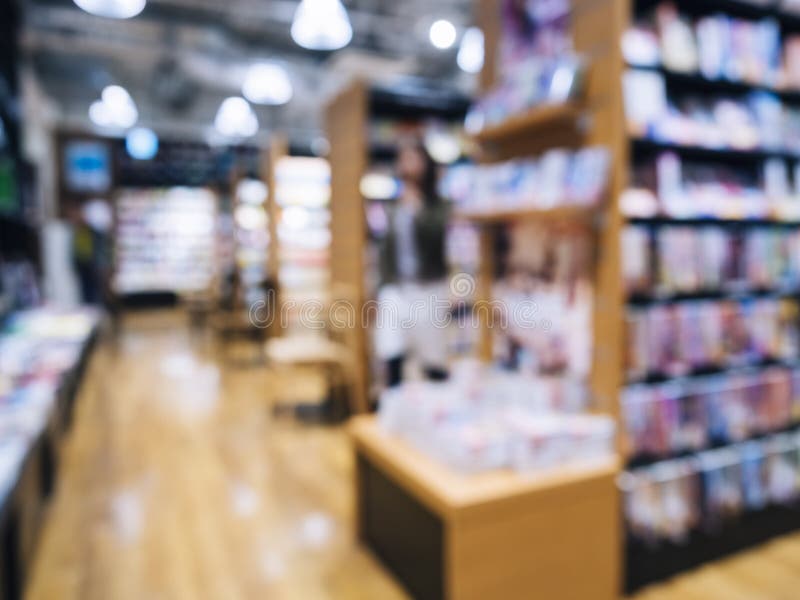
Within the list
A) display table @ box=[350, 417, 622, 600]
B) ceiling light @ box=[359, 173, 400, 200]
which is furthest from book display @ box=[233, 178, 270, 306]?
display table @ box=[350, 417, 622, 600]

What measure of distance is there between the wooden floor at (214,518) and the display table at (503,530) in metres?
0.31

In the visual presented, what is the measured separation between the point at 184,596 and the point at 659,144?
2.71m

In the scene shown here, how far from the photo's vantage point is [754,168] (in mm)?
2828

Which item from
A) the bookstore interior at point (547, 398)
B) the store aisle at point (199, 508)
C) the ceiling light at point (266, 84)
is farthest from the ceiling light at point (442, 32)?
the store aisle at point (199, 508)

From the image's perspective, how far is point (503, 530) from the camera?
1928 mm

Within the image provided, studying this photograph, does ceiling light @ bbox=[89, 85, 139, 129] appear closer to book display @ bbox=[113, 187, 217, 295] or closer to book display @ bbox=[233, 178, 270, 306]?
book display @ bbox=[233, 178, 270, 306]

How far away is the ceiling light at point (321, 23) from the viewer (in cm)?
462

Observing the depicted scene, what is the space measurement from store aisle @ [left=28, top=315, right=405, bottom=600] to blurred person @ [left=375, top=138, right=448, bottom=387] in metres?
0.92

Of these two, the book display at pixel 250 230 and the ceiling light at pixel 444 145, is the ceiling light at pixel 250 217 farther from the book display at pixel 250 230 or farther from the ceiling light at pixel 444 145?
the ceiling light at pixel 444 145

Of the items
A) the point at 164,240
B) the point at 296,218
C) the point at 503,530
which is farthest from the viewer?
the point at 164,240

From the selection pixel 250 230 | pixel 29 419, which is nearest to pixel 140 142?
pixel 250 230

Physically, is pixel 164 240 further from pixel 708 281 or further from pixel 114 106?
pixel 708 281

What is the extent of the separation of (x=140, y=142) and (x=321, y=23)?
9162 millimetres

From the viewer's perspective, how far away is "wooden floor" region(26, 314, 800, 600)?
2.34 metres
